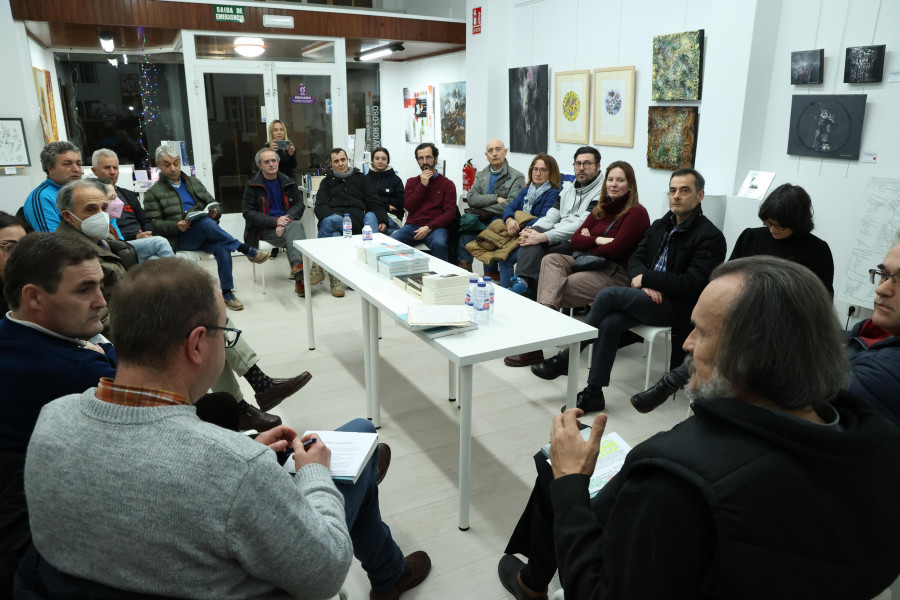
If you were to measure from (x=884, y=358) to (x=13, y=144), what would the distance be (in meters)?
7.35

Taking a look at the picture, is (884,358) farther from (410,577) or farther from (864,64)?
(864,64)

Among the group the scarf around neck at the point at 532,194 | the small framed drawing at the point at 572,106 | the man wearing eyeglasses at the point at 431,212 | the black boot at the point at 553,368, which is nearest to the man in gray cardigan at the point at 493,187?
the man wearing eyeglasses at the point at 431,212

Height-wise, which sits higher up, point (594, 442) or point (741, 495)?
point (741, 495)

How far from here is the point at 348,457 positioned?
5.87 feet

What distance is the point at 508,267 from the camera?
5.29 meters

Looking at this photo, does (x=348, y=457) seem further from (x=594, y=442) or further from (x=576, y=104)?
(x=576, y=104)

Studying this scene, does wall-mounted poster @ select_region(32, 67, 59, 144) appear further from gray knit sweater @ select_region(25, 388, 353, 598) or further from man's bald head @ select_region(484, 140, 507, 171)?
gray knit sweater @ select_region(25, 388, 353, 598)

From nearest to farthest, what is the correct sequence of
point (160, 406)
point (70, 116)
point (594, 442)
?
point (160, 406)
point (594, 442)
point (70, 116)

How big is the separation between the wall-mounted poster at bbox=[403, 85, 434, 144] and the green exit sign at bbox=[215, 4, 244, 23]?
11.3 feet

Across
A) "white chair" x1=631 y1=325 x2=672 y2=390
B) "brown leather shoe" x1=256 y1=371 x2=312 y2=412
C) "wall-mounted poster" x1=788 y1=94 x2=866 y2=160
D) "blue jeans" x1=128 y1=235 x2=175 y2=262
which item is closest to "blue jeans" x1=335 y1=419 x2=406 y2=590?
"brown leather shoe" x1=256 y1=371 x2=312 y2=412

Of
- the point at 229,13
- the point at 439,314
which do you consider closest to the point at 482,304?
the point at 439,314

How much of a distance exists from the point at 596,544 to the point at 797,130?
161 inches

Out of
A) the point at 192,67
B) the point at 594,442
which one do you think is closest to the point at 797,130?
the point at 594,442

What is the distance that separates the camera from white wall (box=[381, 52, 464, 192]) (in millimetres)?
9367
